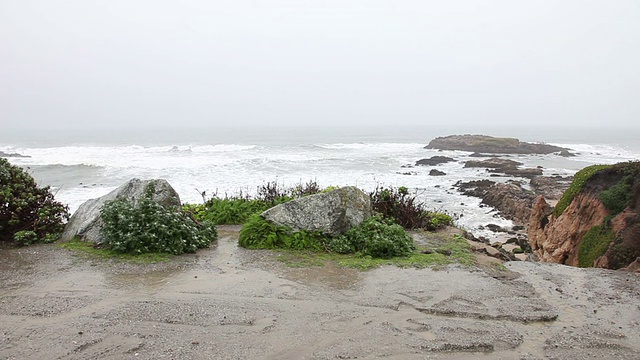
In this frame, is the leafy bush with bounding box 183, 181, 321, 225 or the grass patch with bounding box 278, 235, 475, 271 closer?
the grass patch with bounding box 278, 235, 475, 271

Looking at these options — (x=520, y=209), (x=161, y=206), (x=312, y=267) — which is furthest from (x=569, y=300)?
(x=520, y=209)

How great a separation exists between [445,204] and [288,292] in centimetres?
1985

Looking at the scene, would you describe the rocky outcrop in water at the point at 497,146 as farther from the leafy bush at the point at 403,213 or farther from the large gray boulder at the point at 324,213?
the large gray boulder at the point at 324,213

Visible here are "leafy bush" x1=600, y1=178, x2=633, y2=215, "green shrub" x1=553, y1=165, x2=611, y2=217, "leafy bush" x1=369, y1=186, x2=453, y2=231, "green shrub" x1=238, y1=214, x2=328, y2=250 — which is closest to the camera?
"green shrub" x1=238, y1=214, x2=328, y2=250

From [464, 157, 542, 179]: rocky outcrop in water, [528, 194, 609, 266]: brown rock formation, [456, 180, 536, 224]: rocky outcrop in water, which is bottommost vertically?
[456, 180, 536, 224]: rocky outcrop in water

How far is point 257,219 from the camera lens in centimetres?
841

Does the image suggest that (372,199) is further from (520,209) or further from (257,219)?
Answer: (520,209)

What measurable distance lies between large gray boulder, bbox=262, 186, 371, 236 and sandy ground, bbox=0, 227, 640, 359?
1309mm

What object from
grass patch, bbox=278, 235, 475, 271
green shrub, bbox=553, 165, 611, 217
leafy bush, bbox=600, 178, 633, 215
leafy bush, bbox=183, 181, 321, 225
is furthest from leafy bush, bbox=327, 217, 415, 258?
green shrub, bbox=553, 165, 611, 217

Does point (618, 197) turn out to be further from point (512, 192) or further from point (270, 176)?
point (270, 176)

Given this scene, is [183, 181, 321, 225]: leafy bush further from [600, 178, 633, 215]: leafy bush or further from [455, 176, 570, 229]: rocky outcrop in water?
[455, 176, 570, 229]: rocky outcrop in water

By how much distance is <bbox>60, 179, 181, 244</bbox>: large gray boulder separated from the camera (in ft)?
26.7

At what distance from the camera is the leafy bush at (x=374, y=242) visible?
762 centimetres

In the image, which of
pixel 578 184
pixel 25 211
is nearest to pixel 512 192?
pixel 578 184
